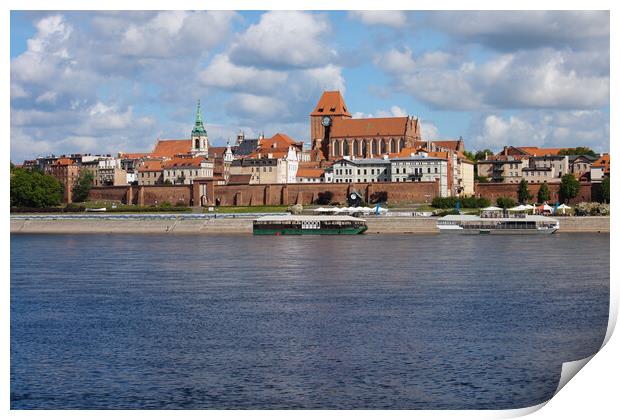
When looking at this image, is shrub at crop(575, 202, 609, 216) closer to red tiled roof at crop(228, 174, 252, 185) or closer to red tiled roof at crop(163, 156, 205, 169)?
red tiled roof at crop(228, 174, 252, 185)

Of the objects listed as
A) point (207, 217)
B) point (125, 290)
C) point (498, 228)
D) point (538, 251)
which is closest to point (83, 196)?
point (207, 217)

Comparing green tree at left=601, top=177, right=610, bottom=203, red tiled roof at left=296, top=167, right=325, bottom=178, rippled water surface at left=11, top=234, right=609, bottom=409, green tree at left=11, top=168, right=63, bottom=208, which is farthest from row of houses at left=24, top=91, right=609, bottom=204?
rippled water surface at left=11, top=234, right=609, bottom=409

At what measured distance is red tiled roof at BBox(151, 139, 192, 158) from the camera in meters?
77.3

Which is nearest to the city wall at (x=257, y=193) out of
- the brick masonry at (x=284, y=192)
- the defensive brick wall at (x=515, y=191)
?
the brick masonry at (x=284, y=192)

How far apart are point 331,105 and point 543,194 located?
78.6 feet

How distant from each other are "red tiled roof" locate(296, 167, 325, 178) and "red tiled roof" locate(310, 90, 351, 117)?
9504 millimetres

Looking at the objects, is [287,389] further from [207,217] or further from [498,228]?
[207,217]

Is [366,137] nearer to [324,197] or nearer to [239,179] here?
[239,179]

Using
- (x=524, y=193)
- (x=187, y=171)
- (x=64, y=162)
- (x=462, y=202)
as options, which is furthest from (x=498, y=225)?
(x=64, y=162)

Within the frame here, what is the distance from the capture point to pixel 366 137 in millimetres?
66500

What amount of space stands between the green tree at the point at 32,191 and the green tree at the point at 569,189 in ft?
85.2

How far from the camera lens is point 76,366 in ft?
35.8

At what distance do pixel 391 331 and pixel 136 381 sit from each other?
3885 mm

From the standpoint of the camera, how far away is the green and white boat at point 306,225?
3831 centimetres
